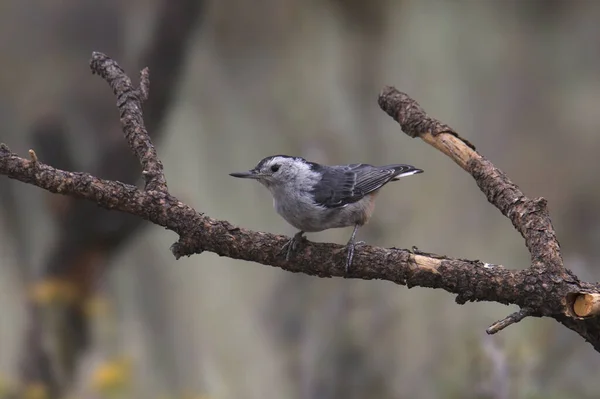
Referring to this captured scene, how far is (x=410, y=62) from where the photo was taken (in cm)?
286

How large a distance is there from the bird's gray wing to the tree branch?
24cm

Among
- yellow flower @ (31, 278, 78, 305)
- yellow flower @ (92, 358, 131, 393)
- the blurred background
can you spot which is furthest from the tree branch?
yellow flower @ (92, 358, 131, 393)

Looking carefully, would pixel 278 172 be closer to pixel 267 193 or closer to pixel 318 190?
pixel 318 190

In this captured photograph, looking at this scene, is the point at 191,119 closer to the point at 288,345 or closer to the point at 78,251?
the point at 78,251

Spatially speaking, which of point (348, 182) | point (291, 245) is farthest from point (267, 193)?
point (291, 245)

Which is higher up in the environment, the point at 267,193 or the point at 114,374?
the point at 267,193

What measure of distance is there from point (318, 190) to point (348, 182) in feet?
0.37

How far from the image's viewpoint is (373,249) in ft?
4.23

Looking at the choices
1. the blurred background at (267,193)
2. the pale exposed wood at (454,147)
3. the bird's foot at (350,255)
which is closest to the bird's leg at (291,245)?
the bird's foot at (350,255)

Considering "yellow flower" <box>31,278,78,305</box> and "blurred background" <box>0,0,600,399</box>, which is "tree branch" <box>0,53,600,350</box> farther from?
"yellow flower" <box>31,278,78,305</box>

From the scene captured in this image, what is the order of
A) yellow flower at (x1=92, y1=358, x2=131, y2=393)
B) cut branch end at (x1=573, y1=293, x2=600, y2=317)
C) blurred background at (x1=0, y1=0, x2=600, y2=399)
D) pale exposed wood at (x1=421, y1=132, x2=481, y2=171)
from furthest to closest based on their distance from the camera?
yellow flower at (x1=92, y1=358, x2=131, y2=393) < blurred background at (x1=0, y1=0, x2=600, y2=399) < pale exposed wood at (x1=421, y1=132, x2=481, y2=171) < cut branch end at (x1=573, y1=293, x2=600, y2=317)

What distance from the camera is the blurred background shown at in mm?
2518

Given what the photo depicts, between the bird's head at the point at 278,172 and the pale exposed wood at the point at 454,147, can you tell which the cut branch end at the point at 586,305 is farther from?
the bird's head at the point at 278,172

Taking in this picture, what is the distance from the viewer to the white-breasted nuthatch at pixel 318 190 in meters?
1.58
